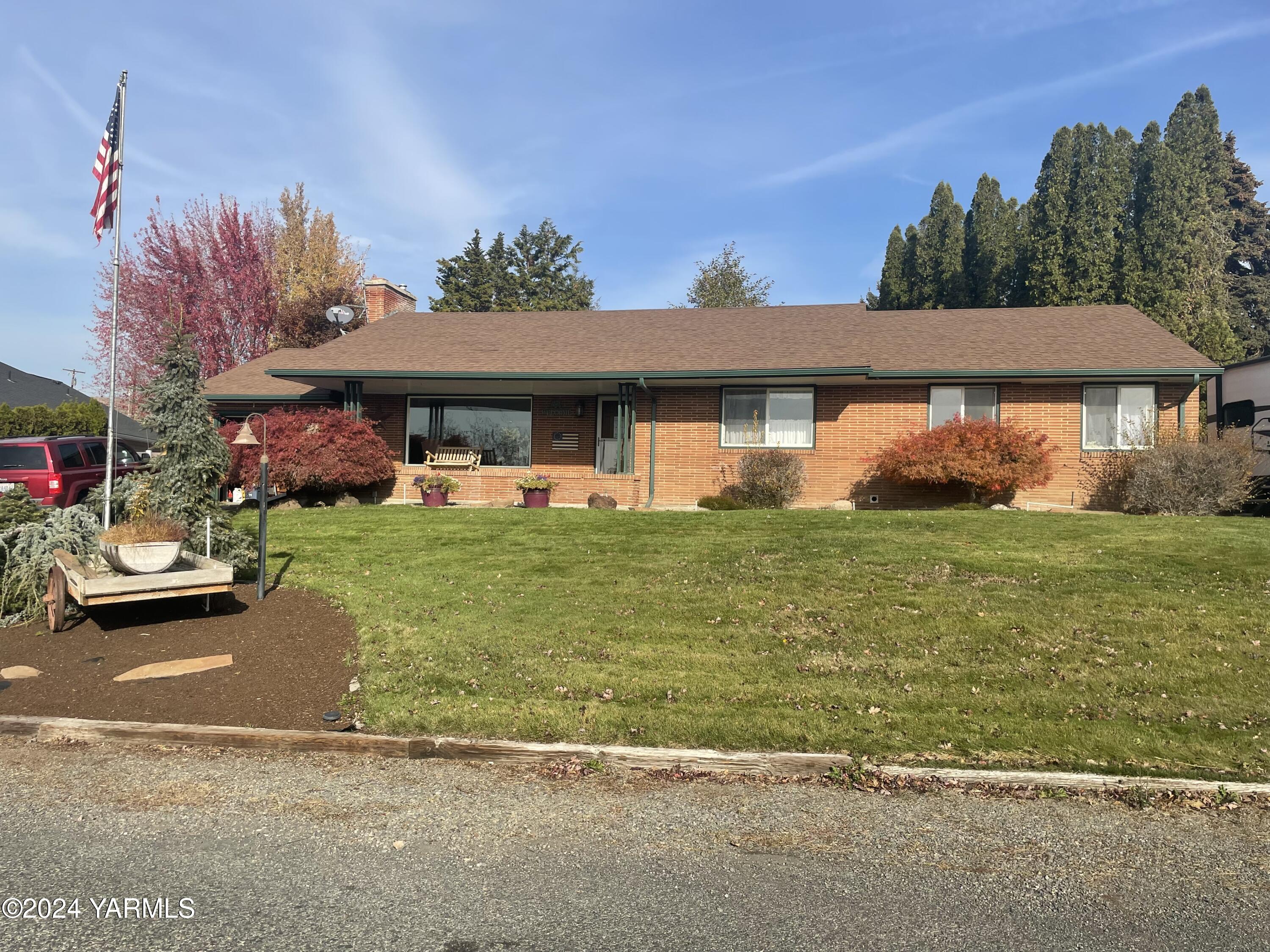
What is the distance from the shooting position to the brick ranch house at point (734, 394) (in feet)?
57.0

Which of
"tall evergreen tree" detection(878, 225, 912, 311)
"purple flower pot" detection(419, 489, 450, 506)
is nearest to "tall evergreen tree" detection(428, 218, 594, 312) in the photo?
"tall evergreen tree" detection(878, 225, 912, 311)

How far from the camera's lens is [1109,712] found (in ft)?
19.2

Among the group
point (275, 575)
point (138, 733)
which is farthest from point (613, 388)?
point (138, 733)

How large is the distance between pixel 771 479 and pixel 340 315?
566 inches

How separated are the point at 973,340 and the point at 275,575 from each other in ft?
51.0

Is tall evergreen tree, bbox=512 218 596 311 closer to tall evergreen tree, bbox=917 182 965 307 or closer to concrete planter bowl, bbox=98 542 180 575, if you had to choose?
tall evergreen tree, bbox=917 182 965 307

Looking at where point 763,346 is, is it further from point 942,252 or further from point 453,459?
point 942,252

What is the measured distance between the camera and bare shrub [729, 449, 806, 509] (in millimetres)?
17031

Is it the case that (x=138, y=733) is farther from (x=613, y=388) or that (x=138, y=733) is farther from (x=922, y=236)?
(x=922, y=236)

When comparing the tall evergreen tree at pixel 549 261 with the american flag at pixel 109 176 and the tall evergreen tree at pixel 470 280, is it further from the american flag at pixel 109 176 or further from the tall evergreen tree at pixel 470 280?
the american flag at pixel 109 176

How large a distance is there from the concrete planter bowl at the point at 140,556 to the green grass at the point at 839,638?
5.55ft

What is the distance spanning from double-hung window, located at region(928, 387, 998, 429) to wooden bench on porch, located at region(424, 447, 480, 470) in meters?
9.86

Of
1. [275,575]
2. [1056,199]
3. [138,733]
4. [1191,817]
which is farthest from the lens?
[1056,199]

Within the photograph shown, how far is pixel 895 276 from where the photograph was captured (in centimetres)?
4691
